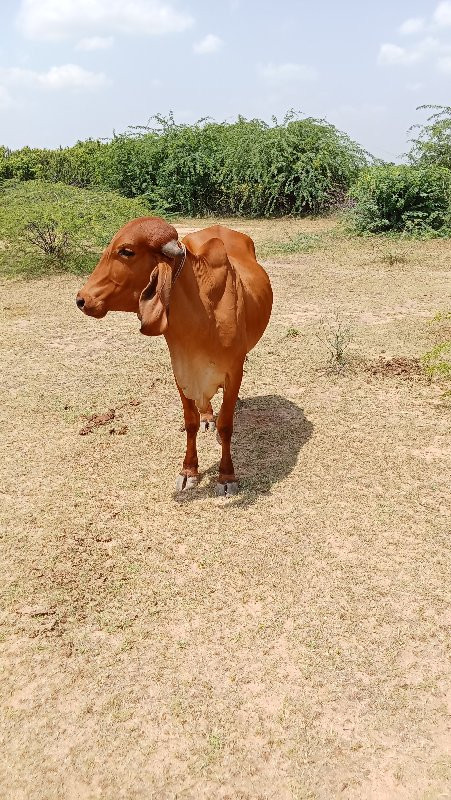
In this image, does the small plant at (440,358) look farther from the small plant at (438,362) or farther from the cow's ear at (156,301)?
the cow's ear at (156,301)

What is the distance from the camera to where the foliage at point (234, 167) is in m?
16.8

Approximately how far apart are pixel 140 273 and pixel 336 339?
130 inches

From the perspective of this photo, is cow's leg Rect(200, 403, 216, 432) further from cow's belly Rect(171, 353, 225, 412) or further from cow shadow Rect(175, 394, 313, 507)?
cow's belly Rect(171, 353, 225, 412)

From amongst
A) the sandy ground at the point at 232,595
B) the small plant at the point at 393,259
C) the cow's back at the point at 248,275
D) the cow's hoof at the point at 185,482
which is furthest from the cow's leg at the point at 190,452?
the small plant at the point at 393,259

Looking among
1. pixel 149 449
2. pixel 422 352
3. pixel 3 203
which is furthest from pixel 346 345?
pixel 3 203

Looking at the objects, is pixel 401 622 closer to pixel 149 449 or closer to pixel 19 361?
pixel 149 449

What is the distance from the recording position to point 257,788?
7.62 feet

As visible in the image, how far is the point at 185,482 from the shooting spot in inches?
170

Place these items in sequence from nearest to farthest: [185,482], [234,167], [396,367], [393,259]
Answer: [185,482] → [396,367] → [393,259] → [234,167]

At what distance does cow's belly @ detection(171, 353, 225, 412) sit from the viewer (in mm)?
3811

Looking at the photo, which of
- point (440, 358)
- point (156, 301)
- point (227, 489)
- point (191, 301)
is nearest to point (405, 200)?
point (440, 358)

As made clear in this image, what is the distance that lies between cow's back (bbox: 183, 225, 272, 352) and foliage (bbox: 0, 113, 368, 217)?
482 inches

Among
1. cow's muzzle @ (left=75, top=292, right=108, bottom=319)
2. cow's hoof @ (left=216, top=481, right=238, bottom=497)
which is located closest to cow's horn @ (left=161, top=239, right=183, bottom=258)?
cow's muzzle @ (left=75, top=292, right=108, bottom=319)

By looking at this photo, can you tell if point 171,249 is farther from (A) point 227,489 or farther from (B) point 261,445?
(B) point 261,445
